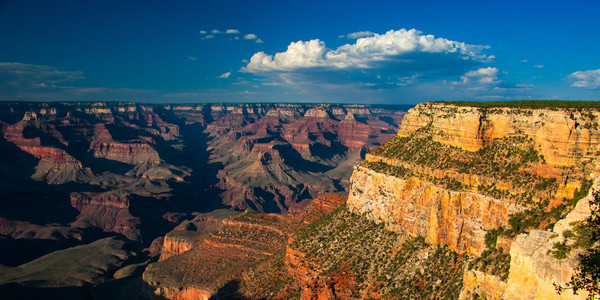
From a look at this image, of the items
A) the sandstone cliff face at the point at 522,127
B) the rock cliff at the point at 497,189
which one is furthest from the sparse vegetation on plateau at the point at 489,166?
the sandstone cliff face at the point at 522,127

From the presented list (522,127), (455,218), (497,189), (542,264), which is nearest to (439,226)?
(455,218)

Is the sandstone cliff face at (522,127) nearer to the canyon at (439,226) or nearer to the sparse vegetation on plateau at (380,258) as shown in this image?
the canyon at (439,226)

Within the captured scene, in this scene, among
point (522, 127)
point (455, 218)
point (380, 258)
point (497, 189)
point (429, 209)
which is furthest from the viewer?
point (380, 258)

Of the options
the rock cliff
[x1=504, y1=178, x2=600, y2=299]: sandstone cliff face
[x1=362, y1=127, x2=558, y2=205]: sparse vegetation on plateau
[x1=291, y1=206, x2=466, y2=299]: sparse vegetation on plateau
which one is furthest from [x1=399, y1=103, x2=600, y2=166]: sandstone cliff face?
[x1=291, y1=206, x2=466, y2=299]: sparse vegetation on plateau

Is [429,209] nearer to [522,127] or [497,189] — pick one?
[497,189]

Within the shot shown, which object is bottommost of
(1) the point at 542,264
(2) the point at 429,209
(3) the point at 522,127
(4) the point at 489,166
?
(2) the point at 429,209

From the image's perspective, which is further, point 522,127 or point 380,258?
point 380,258

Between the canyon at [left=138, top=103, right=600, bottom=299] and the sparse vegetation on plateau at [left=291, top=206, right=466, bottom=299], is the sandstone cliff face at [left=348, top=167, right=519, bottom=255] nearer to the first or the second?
the canyon at [left=138, top=103, right=600, bottom=299]
